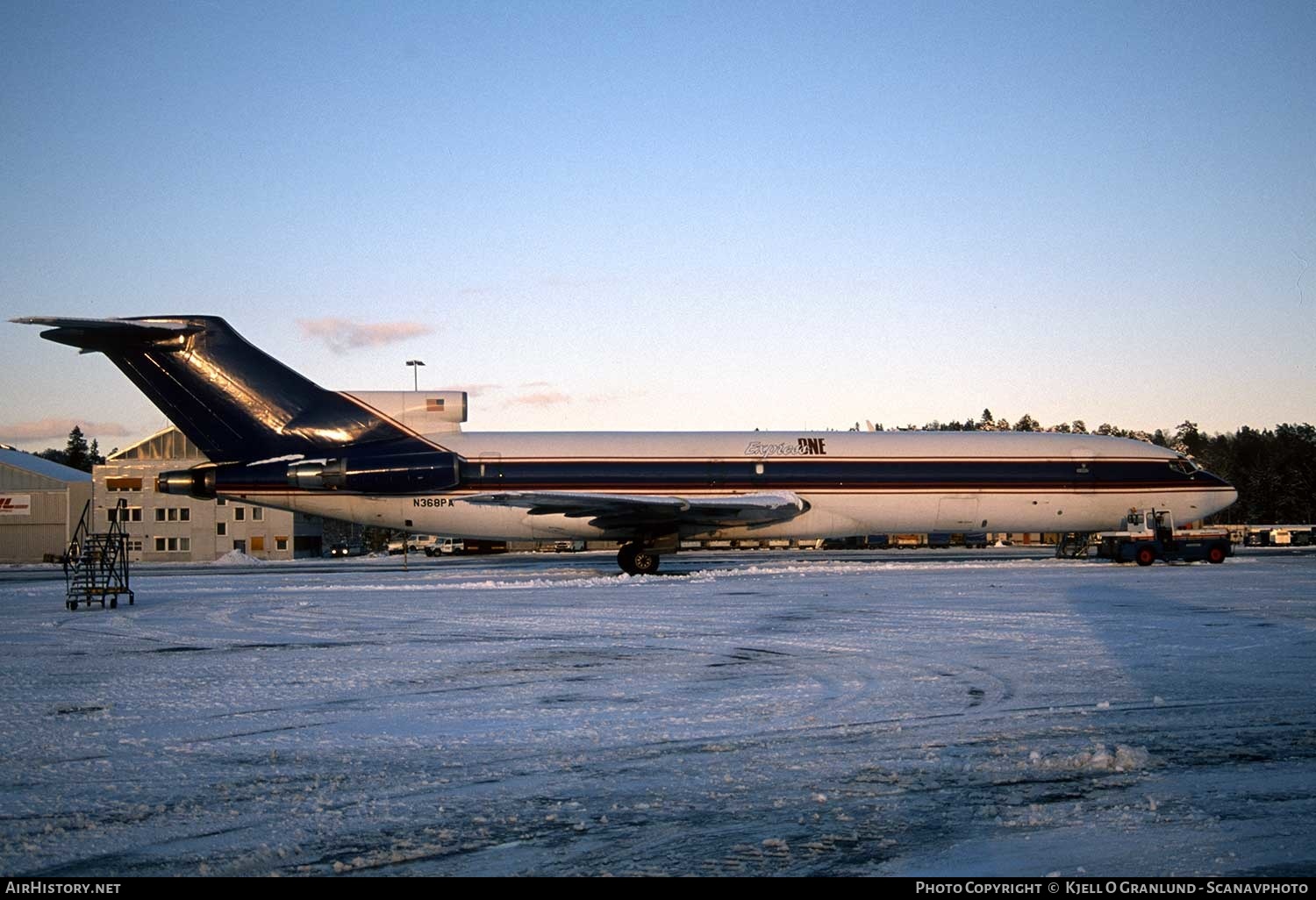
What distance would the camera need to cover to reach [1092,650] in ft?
39.5

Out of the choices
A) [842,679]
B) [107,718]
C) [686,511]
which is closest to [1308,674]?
[842,679]

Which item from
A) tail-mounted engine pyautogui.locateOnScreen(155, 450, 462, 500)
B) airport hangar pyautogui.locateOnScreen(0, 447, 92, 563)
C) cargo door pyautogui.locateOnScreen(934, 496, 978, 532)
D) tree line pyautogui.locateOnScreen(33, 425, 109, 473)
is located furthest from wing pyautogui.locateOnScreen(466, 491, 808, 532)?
tree line pyautogui.locateOnScreen(33, 425, 109, 473)

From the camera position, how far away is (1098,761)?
6.77 metres

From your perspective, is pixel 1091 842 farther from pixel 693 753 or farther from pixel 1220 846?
pixel 693 753

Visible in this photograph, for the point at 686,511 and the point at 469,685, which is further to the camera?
the point at 686,511

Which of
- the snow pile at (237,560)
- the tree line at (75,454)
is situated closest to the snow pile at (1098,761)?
the snow pile at (237,560)

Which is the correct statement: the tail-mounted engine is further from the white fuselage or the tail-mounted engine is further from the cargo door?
the cargo door

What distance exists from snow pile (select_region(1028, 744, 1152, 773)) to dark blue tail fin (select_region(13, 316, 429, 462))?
935 inches

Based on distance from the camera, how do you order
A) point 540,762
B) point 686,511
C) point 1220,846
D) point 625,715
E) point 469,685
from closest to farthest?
point 1220,846, point 540,762, point 625,715, point 469,685, point 686,511

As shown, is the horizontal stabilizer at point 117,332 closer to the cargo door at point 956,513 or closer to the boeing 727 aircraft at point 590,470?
the boeing 727 aircraft at point 590,470

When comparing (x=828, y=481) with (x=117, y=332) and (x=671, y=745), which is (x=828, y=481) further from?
(x=671, y=745)

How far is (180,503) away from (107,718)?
169ft

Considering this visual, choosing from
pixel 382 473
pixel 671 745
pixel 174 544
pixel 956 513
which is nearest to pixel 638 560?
pixel 382 473

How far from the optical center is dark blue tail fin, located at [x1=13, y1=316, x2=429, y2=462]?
2561cm
